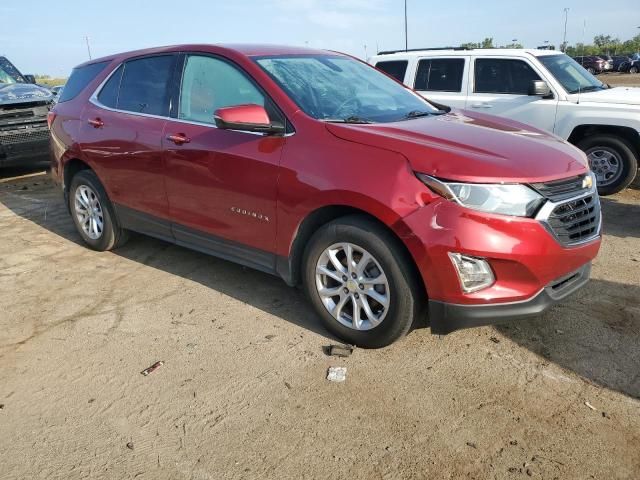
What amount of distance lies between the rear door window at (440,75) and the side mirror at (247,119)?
193 inches

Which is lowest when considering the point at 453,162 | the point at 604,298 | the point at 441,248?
the point at 604,298

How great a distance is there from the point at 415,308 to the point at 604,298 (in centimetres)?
170

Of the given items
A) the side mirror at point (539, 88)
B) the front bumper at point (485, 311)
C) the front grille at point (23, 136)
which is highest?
the side mirror at point (539, 88)

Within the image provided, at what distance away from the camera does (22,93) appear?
375 inches

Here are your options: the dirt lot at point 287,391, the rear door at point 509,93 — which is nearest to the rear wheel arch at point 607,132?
the rear door at point 509,93

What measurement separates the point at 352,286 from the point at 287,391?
27.9 inches

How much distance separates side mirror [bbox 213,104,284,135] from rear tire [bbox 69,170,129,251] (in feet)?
6.69

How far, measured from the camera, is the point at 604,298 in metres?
3.96

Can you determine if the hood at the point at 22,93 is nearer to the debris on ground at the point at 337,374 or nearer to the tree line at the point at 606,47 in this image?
the debris on ground at the point at 337,374

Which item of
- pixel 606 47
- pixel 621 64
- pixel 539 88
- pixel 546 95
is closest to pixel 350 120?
pixel 539 88

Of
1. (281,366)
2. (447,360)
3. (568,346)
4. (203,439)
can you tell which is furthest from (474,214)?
(203,439)

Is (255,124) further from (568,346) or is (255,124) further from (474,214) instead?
(568,346)

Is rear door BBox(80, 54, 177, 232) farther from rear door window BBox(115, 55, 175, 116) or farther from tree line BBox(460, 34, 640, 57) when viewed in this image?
tree line BBox(460, 34, 640, 57)

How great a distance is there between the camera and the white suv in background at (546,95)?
6.73 m
